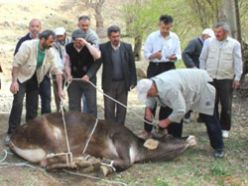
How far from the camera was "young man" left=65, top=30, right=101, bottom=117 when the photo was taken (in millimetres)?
7949

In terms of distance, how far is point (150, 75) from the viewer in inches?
340

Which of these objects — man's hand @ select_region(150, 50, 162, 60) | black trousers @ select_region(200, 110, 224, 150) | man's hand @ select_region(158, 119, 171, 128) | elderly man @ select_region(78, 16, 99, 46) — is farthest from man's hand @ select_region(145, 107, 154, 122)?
elderly man @ select_region(78, 16, 99, 46)

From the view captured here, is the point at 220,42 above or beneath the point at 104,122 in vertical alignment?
above

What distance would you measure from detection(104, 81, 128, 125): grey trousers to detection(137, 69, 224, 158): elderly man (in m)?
0.88

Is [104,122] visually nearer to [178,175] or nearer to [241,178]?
[178,175]

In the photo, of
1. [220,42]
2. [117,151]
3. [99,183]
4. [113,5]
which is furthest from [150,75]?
[113,5]

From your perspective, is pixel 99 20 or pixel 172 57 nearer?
pixel 172 57

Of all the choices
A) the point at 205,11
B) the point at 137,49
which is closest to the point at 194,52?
the point at 205,11

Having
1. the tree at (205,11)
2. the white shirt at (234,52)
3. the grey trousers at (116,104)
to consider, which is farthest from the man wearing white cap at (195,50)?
the tree at (205,11)

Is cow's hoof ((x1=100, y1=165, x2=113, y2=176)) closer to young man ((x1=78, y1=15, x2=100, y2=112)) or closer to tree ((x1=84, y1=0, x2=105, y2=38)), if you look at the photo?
young man ((x1=78, y1=15, x2=100, y2=112))

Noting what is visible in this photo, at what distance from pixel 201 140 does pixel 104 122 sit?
6.07 feet

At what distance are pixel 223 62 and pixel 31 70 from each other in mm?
2917

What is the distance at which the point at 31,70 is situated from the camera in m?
7.50

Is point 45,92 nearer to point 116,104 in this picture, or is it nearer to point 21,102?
point 21,102
